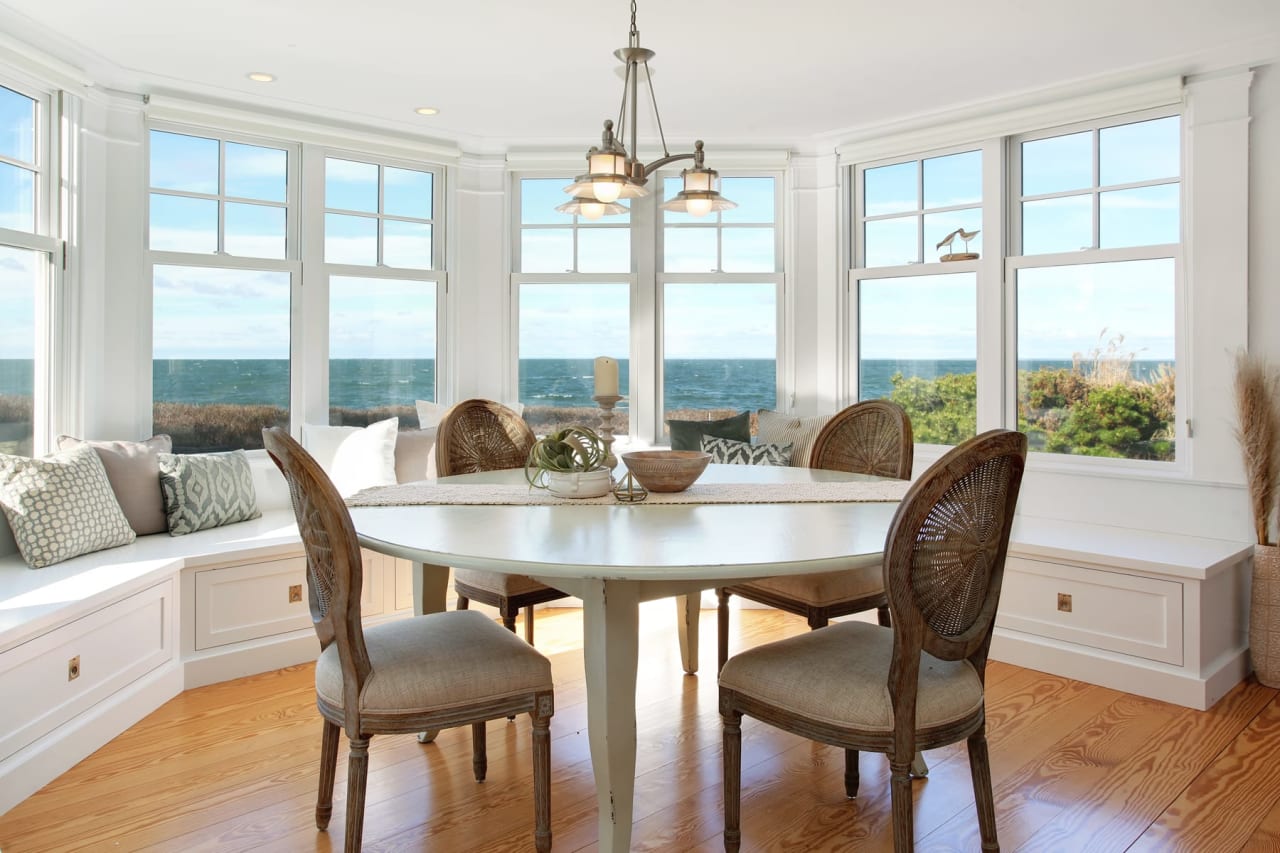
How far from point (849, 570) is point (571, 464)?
82 cm

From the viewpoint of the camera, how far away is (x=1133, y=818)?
7.42 ft

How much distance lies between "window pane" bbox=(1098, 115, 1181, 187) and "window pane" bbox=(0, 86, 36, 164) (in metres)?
4.48

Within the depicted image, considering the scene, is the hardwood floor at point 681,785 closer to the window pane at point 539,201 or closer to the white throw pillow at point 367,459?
the white throw pillow at point 367,459

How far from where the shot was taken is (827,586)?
259cm

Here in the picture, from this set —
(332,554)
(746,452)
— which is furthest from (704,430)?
(332,554)

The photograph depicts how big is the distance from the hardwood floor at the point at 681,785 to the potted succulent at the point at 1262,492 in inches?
6.7

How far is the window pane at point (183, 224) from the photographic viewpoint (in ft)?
13.1

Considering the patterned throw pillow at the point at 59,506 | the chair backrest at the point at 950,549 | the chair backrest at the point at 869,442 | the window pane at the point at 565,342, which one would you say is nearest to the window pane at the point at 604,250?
the window pane at the point at 565,342

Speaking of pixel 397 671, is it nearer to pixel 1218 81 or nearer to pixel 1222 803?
pixel 1222 803

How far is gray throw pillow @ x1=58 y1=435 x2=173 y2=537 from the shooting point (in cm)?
340

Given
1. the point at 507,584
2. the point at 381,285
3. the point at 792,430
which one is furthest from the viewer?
the point at 381,285

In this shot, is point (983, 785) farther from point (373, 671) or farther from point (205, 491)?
point (205, 491)

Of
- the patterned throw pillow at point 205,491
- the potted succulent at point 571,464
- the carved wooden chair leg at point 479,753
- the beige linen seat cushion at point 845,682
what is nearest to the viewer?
the beige linen seat cushion at point 845,682

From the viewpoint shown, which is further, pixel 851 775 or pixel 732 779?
pixel 851 775
